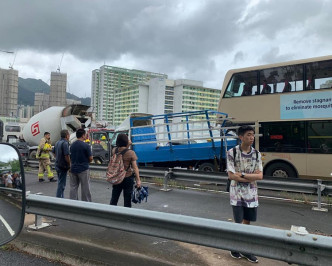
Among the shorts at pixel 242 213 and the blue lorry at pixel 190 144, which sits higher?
the blue lorry at pixel 190 144

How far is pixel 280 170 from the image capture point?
32.4 feet

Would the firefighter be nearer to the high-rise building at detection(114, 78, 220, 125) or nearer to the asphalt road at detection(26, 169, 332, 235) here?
the asphalt road at detection(26, 169, 332, 235)

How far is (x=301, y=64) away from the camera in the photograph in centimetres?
984

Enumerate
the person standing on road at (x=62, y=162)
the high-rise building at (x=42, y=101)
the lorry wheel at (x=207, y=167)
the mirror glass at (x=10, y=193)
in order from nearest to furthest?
the mirror glass at (x=10, y=193) < the person standing on road at (x=62, y=162) < the lorry wheel at (x=207, y=167) < the high-rise building at (x=42, y=101)

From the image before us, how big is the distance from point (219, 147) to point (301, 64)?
3.85 m

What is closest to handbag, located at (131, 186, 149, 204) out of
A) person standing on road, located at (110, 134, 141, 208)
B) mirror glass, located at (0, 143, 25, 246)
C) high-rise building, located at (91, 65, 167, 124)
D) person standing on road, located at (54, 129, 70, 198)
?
person standing on road, located at (110, 134, 141, 208)

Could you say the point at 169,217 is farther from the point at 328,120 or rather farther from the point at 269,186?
the point at 328,120

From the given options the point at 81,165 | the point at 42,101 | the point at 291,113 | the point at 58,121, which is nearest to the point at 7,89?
the point at 42,101

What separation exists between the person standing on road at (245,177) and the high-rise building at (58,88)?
7343 cm

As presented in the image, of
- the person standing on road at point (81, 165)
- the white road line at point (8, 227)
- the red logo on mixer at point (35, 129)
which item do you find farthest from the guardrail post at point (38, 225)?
the red logo on mixer at point (35, 129)

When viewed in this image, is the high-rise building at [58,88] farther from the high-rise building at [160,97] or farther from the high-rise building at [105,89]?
the high-rise building at [160,97]

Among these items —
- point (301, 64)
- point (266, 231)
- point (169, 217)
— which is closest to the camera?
point (266, 231)

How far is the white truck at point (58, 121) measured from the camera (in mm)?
17516

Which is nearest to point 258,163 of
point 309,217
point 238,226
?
point 238,226
